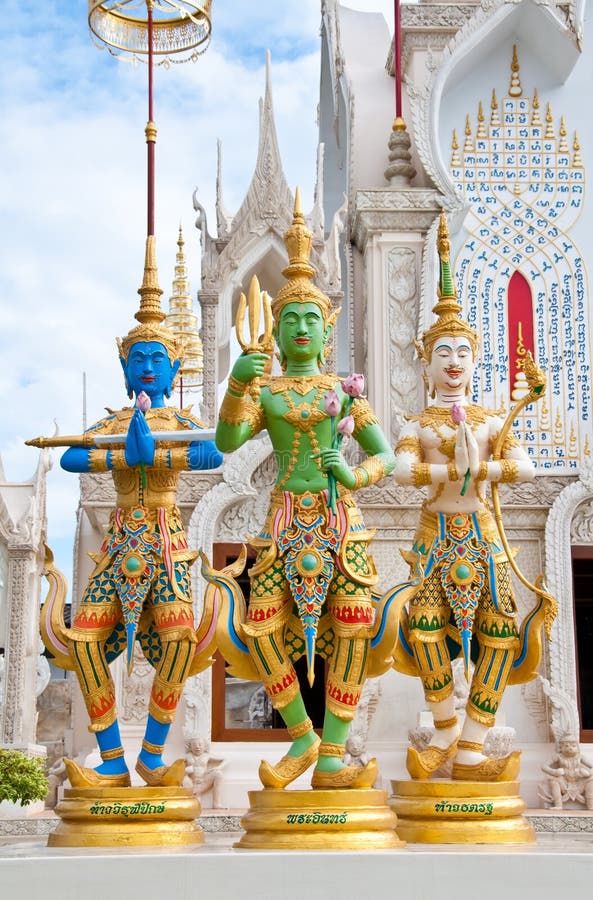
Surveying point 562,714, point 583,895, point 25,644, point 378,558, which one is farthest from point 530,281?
point 583,895

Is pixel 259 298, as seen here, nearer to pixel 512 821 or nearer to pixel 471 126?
pixel 512 821

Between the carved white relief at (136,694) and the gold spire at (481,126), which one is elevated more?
the gold spire at (481,126)

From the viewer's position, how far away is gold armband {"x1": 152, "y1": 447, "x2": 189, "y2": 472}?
549 centimetres

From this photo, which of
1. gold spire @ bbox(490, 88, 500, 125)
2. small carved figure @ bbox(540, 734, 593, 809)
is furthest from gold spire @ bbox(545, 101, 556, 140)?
small carved figure @ bbox(540, 734, 593, 809)

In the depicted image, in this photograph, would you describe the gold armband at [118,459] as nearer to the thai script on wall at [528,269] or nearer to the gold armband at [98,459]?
the gold armband at [98,459]

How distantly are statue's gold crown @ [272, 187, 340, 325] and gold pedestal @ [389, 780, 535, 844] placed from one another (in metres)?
2.04

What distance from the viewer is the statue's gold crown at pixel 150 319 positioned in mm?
5789

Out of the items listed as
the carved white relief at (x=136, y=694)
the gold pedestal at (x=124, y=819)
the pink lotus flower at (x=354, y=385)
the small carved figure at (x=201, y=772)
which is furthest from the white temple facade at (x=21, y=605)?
the pink lotus flower at (x=354, y=385)

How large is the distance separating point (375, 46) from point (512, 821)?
7734 millimetres

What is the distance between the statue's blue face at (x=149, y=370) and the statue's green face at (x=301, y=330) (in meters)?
0.62

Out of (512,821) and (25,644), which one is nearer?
(512,821)

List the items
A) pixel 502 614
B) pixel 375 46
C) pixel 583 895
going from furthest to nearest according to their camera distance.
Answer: pixel 375 46 → pixel 502 614 → pixel 583 895

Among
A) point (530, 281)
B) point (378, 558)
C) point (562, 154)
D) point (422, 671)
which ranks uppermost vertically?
point (562, 154)

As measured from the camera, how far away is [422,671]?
559 centimetres
